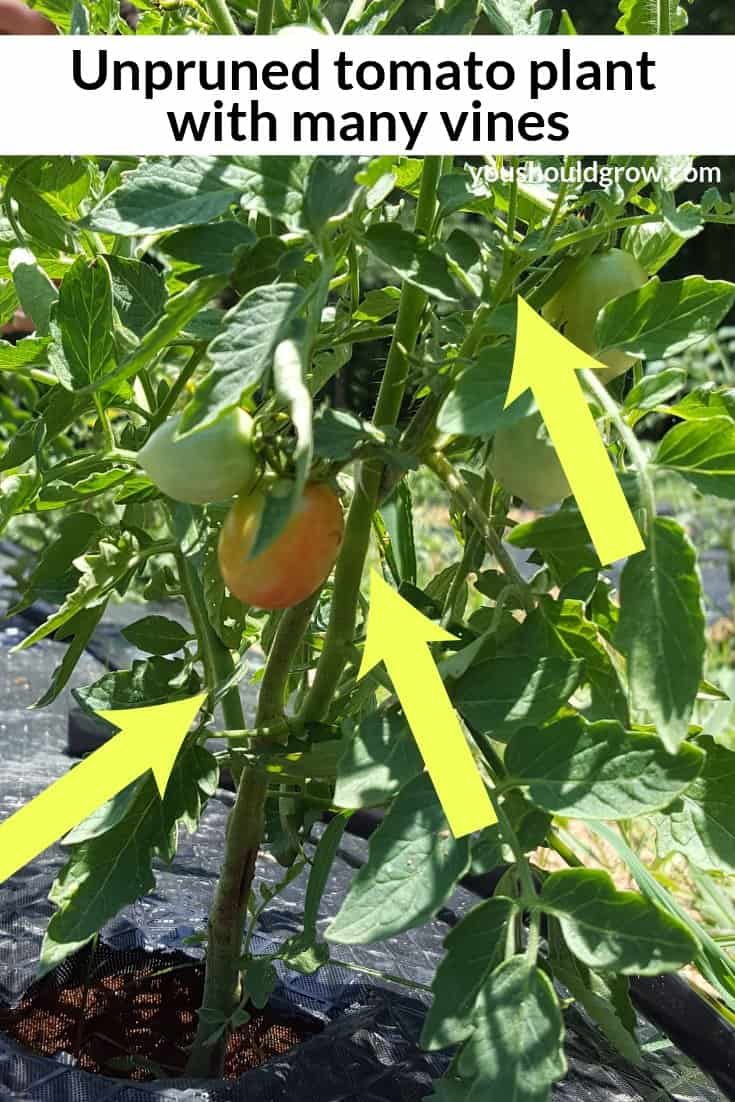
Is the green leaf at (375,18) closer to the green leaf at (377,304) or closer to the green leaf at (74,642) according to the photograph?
the green leaf at (377,304)

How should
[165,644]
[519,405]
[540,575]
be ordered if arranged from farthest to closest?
[165,644]
[540,575]
[519,405]

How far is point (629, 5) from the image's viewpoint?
49cm

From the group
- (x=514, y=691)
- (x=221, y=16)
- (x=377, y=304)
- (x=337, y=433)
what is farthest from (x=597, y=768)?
(x=221, y=16)

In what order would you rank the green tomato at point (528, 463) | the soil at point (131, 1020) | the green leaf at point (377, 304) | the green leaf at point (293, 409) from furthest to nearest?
the soil at point (131, 1020), the green leaf at point (377, 304), the green tomato at point (528, 463), the green leaf at point (293, 409)

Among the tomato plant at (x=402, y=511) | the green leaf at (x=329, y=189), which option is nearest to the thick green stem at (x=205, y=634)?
the tomato plant at (x=402, y=511)

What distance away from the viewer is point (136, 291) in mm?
501

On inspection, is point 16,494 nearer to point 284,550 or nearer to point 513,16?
point 284,550

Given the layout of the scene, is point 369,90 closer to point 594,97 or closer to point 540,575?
point 594,97

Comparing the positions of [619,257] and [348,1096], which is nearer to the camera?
[619,257]

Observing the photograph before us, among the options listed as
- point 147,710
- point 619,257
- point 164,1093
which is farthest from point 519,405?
point 164,1093

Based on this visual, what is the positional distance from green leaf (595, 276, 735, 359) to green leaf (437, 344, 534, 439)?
0.17ft

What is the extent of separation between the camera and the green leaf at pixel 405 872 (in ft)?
1.25

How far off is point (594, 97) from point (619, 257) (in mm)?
62

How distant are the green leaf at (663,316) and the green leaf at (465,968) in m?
0.21
